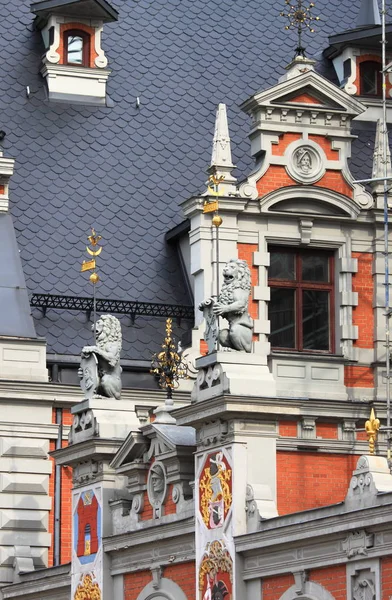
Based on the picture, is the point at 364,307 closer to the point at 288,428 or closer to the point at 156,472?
the point at 288,428

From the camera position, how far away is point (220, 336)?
28719 mm

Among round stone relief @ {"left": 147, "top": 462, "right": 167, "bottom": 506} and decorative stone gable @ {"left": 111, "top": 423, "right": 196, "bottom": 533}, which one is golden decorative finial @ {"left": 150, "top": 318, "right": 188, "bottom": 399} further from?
round stone relief @ {"left": 147, "top": 462, "right": 167, "bottom": 506}

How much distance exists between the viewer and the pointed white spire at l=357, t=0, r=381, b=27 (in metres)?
40.8

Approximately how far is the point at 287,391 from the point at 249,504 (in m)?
7.01

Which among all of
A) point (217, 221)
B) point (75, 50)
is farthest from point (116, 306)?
point (75, 50)

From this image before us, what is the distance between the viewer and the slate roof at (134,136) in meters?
37.3

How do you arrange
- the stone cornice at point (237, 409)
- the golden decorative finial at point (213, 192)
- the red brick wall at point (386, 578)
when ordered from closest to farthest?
the red brick wall at point (386, 578)
the stone cornice at point (237, 409)
the golden decorative finial at point (213, 192)

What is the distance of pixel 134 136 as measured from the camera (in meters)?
39.5

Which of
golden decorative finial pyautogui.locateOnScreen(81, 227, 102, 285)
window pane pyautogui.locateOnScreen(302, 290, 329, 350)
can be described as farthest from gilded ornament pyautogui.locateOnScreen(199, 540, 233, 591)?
golden decorative finial pyautogui.locateOnScreen(81, 227, 102, 285)

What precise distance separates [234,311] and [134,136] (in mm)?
11365

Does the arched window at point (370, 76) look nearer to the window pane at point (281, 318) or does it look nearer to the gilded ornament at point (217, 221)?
the window pane at point (281, 318)

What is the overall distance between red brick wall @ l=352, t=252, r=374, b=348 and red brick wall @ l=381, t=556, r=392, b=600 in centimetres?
1080

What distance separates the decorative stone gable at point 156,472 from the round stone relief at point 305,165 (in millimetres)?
6930

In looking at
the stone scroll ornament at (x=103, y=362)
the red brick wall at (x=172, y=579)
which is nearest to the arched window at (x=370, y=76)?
the stone scroll ornament at (x=103, y=362)
